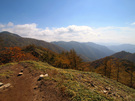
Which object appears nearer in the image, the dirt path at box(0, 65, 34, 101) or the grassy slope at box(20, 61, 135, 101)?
the dirt path at box(0, 65, 34, 101)

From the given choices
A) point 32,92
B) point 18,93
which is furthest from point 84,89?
point 18,93

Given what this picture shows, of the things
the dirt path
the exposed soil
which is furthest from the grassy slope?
the dirt path

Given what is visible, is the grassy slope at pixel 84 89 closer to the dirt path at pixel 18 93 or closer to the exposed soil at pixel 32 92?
the exposed soil at pixel 32 92

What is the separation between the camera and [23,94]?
5258 mm

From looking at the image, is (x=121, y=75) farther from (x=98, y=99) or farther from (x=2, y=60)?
(x=2, y=60)

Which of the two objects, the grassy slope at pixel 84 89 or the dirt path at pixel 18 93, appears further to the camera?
the grassy slope at pixel 84 89

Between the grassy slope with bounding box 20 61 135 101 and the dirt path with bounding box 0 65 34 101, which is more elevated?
the dirt path with bounding box 0 65 34 101

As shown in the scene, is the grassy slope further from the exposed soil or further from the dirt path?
the dirt path

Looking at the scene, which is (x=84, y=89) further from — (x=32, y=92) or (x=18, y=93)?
(x=18, y=93)

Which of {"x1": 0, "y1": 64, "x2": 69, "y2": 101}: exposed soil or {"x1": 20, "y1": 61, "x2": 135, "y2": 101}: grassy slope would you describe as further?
{"x1": 20, "y1": 61, "x2": 135, "y2": 101}: grassy slope

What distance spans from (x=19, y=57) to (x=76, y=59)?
18615 mm

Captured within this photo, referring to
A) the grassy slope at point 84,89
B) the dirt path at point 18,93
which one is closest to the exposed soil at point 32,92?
the dirt path at point 18,93

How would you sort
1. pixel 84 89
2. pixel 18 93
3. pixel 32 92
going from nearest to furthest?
pixel 18 93
pixel 32 92
pixel 84 89

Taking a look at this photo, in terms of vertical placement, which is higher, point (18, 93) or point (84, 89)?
point (18, 93)
